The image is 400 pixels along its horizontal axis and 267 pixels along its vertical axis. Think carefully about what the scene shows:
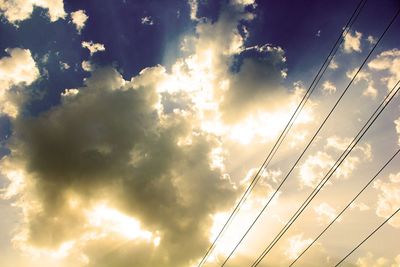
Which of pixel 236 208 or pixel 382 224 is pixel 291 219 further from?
pixel 382 224

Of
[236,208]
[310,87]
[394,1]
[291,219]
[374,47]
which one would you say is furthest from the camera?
[236,208]

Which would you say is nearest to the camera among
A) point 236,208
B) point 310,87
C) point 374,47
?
point 374,47

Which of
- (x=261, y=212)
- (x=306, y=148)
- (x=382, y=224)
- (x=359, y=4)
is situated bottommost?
(x=382, y=224)

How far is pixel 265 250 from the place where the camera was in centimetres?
1803

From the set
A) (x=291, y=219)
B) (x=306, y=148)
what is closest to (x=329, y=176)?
(x=306, y=148)

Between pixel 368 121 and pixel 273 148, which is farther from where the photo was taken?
pixel 273 148

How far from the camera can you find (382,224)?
54.4 ft

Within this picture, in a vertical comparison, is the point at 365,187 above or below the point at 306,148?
below

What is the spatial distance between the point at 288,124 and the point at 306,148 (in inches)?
63.4

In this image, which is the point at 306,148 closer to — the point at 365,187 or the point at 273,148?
the point at 273,148

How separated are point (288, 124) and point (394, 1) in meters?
7.62

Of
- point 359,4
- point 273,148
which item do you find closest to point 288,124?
point 273,148

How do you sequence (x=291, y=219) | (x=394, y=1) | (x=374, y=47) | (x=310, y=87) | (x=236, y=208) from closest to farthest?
(x=394, y=1) → (x=374, y=47) → (x=310, y=87) → (x=291, y=219) → (x=236, y=208)

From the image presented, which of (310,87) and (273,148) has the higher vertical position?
(310,87)
